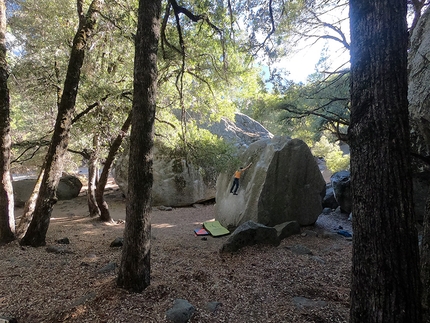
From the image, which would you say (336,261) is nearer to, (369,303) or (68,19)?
(369,303)

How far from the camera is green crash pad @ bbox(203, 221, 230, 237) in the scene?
7552 mm

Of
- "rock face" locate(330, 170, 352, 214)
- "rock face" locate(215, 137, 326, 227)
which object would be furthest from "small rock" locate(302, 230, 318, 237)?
"rock face" locate(330, 170, 352, 214)

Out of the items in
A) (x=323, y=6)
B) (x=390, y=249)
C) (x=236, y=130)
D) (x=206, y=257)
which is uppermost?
(x=323, y=6)

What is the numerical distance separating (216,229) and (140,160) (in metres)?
5.30

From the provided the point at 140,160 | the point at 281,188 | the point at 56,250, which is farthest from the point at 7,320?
the point at 281,188

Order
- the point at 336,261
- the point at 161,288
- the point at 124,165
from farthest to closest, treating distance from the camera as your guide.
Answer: the point at 124,165 < the point at 336,261 < the point at 161,288

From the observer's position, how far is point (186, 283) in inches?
143

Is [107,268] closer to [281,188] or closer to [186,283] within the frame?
[186,283]

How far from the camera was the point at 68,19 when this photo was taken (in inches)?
291

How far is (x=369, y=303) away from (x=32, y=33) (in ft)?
33.7

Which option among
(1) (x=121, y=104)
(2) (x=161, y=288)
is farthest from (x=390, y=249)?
(1) (x=121, y=104)

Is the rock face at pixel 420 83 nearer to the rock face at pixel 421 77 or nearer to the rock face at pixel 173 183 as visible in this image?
the rock face at pixel 421 77

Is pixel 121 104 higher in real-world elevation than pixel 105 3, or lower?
lower

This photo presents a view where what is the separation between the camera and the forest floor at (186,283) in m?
2.84
